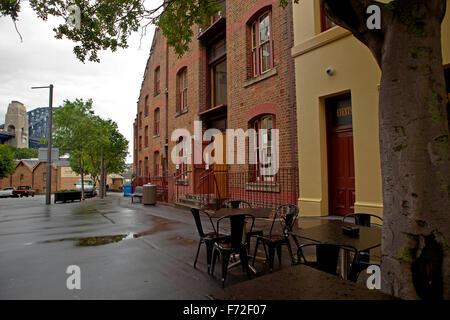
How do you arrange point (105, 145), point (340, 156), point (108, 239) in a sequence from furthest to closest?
point (105, 145), point (340, 156), point (108, 239)

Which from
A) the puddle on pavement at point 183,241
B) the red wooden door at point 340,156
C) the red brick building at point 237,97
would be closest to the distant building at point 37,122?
the red brick building at point 237,97

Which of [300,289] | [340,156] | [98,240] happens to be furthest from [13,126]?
[300,289]

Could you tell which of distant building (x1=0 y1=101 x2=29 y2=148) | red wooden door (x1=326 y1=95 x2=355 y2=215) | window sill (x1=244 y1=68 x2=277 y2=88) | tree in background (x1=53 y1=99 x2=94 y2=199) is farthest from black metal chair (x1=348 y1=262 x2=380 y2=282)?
distant building (x1=0 y1=101 x2=29 y2=148)

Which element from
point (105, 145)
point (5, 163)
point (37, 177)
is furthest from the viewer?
point (37, 177)

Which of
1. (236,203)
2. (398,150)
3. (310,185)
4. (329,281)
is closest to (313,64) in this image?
(310,185)

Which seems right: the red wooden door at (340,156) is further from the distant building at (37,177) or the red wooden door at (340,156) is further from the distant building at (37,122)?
the distant building at (37,122)

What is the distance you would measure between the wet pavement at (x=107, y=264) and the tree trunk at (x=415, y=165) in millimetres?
2341

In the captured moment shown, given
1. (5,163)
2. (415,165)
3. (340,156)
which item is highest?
(5,163)

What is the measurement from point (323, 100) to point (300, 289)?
21.2 feet

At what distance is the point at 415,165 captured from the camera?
2.03m

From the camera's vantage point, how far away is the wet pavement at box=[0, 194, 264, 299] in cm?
351

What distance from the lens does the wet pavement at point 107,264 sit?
11.5 feet

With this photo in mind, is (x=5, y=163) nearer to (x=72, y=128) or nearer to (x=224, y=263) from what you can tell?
(x=72, y=128)
